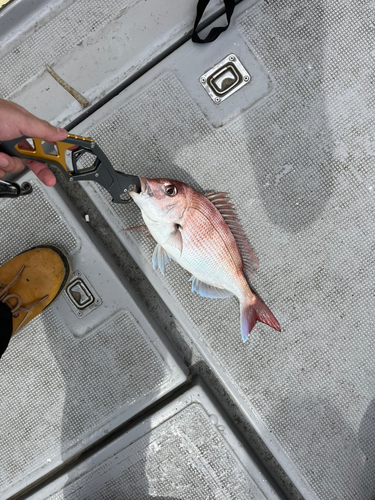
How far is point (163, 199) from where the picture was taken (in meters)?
1.41

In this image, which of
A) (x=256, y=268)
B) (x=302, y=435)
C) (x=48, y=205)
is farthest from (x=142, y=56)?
(x=302, y=435)

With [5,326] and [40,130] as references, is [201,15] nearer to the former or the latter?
[40,130]

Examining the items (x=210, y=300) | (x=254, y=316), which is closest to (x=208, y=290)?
(x=210, y=300)

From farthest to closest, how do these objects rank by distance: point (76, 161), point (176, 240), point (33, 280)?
point (33, 280) < point (176, 240) < point (76, 161)

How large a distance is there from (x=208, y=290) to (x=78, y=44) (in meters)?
1.45

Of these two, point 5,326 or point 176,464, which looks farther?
point 176,464

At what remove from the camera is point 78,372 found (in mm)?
1712

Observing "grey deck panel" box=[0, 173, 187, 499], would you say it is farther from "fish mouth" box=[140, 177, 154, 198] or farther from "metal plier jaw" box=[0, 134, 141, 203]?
"fish mouth" box=[140, 177, 154, 198]

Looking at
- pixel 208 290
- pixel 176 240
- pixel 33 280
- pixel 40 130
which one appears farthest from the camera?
pixel 33 280

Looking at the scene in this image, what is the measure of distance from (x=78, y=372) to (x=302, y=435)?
47.2 inches

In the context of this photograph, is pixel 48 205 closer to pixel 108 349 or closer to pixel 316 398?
pixel 108 349

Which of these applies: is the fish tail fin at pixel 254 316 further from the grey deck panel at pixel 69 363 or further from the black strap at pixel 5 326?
the black strap at pixel 5 326

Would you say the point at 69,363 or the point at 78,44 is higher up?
the point at 78,44

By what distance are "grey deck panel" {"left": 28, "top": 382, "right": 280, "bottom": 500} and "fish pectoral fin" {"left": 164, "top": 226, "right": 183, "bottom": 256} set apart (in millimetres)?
764
